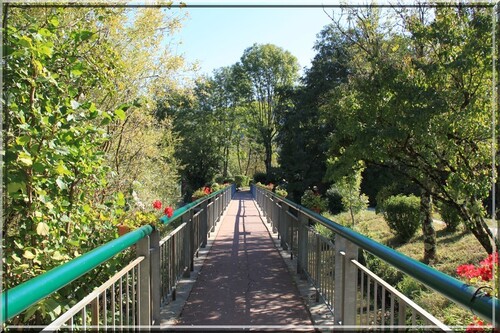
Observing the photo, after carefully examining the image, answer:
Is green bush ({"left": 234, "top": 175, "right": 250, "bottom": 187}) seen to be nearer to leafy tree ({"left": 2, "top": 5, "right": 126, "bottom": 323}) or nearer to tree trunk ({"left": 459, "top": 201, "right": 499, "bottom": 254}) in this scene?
tree trunk ({"left": 459, "top": 201, "right": 499, "bottom": 254})

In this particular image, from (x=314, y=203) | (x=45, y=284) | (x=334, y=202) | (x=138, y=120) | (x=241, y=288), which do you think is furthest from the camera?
(x=334, y=202)

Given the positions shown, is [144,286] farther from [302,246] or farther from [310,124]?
[310,124]

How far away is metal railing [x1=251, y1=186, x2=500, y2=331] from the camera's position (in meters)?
1.34

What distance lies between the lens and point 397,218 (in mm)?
12234

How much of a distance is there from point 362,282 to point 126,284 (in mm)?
1507

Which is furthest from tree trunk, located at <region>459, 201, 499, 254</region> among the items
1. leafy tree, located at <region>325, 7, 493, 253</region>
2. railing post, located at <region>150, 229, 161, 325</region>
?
railing post, located at <region>150, 229, 161, 325</region>

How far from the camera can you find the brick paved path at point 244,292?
13.6ft

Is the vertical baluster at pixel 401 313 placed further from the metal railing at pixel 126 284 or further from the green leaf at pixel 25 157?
the green leaf at pixel 25 157

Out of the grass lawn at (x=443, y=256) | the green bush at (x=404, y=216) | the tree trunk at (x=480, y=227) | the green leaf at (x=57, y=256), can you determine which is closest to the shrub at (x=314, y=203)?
the grass lawn at (x=443, y=256)

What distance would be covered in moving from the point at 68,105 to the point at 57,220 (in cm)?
89

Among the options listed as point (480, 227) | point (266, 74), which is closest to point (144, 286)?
point (480, 227)

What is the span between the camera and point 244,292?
5062 millimetres

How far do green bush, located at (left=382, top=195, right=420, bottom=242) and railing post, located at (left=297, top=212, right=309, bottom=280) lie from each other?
23.4ft

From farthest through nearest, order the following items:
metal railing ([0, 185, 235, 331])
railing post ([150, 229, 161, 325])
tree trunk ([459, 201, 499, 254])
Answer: tree trunk ([459, 201, 499, 254])
railing post ([150, 229, 161, 325])
metal railing ([0, 185, 235, 331])
